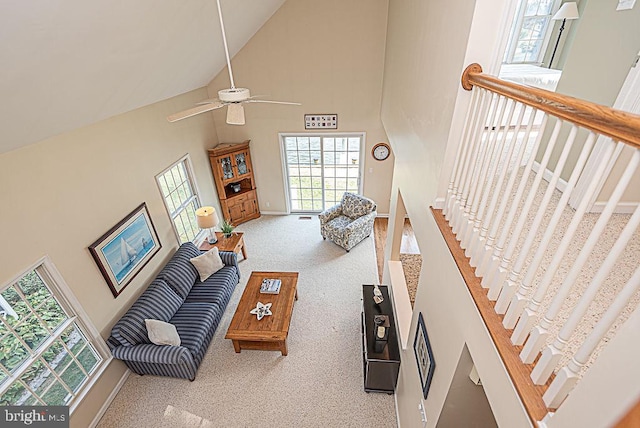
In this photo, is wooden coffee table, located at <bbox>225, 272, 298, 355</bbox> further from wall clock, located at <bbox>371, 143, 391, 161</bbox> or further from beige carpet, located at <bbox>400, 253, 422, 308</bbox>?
wall clock, located at <bbox>371, 143, 391, 161</bbox>

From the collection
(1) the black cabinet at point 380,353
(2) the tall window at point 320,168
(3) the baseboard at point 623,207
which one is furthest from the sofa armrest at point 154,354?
(2) the tall window at point 320,168

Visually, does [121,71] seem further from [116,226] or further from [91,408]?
[91,408]

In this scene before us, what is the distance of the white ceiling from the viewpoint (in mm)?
1864

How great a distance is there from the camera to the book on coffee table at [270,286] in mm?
4723

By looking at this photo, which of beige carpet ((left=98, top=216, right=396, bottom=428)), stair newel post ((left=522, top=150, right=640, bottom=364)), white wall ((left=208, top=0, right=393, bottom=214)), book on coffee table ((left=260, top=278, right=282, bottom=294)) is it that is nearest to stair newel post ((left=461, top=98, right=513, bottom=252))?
stair newel post ((left=522, top=150, right=640, bottom=364))

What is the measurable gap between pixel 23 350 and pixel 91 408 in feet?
3.75

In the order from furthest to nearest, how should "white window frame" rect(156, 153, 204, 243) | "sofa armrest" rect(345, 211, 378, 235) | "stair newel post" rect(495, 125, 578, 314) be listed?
"sofa armrest" rect(345, 211, 378, 235)
"white window frame" rect(156, 153, 204, 243)
"stair newel post" rect(495, 125, 578, 314)

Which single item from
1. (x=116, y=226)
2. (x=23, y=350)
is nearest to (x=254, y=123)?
(x=116, y=226)

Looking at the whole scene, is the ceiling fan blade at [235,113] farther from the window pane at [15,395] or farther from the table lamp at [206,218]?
the window pane at [15,395]

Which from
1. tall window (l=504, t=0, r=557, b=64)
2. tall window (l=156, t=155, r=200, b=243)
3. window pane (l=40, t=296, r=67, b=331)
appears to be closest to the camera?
window pane (l=40, t=296, r=67, b=331)

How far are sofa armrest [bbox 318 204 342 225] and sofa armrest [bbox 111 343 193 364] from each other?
373 centimetres

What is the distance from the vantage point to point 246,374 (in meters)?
4.09

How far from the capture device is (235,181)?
7.01m

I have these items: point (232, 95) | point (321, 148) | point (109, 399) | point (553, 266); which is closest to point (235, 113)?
point (232, 95)
